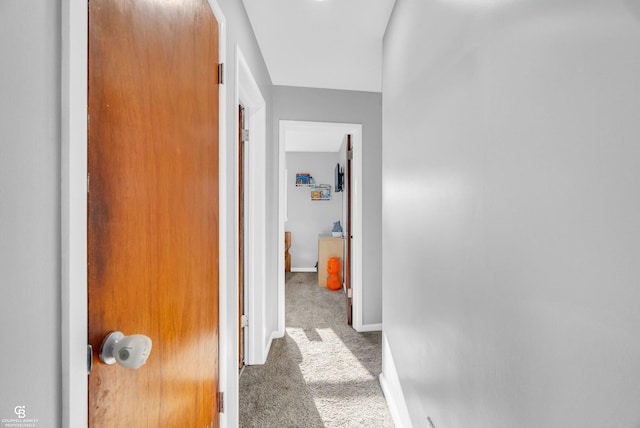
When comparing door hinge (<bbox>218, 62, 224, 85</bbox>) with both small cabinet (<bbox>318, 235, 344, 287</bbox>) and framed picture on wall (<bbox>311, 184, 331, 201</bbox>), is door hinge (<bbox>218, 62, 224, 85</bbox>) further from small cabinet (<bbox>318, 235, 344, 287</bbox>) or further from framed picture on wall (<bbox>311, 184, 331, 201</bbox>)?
framed picture on wall (<bbox>311, 184, 331, 201</bbox>)

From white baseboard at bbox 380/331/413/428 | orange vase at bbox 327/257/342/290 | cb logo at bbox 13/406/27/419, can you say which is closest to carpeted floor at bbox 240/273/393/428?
white baseboard at bbox 380/331/413/428

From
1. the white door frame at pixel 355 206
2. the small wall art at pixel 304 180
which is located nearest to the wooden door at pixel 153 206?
the white door frame at pixel 355 206

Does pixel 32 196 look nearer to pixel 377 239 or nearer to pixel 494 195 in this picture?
pixel 494 195

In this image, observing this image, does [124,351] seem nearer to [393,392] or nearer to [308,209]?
[393,392]

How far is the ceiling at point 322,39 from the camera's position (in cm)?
190

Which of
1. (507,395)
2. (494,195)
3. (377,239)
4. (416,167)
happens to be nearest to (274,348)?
(377,239)

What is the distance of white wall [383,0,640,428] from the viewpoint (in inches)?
18.9

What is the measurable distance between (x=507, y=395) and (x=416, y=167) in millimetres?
950

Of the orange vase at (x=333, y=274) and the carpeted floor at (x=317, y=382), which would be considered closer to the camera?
the carpeted floor at (x=317, y=382)

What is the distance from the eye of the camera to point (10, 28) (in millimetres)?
471

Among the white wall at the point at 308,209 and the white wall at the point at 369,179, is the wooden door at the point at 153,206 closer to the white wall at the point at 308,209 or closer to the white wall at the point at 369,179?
the white wall at the point at 369,179

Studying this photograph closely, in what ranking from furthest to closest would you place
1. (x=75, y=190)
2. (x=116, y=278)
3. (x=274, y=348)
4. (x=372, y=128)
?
(x=372, y=128), (x=274, y=348), (x=116, y=278), (x=75, y=190)

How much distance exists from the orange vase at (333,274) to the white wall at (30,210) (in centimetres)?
435

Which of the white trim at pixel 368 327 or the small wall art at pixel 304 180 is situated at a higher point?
the small wall art at pixel 304 180
